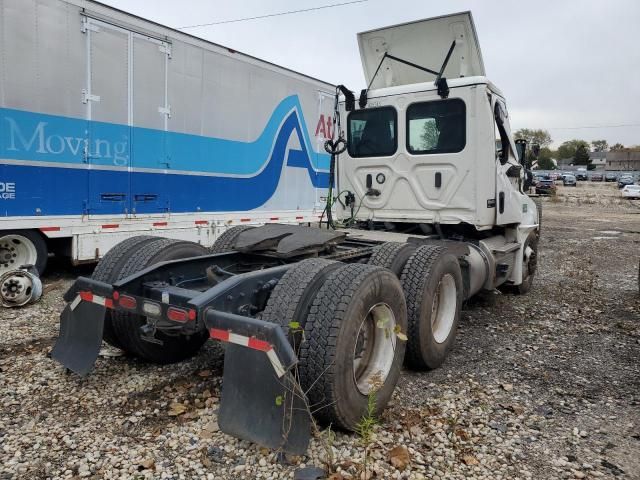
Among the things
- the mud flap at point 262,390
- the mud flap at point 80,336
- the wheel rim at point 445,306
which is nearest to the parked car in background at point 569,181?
the wheel rim at point 445,306

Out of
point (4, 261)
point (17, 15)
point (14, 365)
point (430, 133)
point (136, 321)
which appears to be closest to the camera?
point (136, 321)

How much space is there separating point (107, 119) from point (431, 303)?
5.35 metres

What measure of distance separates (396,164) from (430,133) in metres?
0.51

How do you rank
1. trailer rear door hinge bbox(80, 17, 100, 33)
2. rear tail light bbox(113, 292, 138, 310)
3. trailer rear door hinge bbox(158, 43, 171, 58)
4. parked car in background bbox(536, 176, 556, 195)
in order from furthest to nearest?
parked car in background bbox(536, 176, 556, 195) < trailer rear door hinge bbox(158, 43, 171, 58) < trailer rear door hinge bbox(80, 17, 100, 33) < rear tail light bbox(113, 292, 138, 310)

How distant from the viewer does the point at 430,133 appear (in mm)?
5594

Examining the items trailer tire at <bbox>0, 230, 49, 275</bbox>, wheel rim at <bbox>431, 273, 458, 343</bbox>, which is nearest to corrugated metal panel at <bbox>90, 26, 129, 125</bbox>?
trailer tire at <bbox>0, 230, 49, 275</bbox>

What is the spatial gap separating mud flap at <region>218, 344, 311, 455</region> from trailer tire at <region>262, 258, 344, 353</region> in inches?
11.8

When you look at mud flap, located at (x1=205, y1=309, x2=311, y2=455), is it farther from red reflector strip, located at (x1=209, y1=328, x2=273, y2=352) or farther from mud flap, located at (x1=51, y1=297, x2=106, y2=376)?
mud flap, located at (x1=51, y1=297, x2=106, y2=376)

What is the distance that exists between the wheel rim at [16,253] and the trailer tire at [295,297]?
494 centimetres

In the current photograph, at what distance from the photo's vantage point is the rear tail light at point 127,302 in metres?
3.22

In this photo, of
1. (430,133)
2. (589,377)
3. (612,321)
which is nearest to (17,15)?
(430,133)

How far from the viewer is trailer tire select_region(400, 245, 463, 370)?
3.96m

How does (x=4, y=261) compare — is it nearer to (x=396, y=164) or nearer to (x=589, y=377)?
(x=396, y=164)

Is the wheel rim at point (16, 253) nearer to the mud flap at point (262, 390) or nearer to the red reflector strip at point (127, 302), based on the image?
the red reflector strip at point (127, 302)
